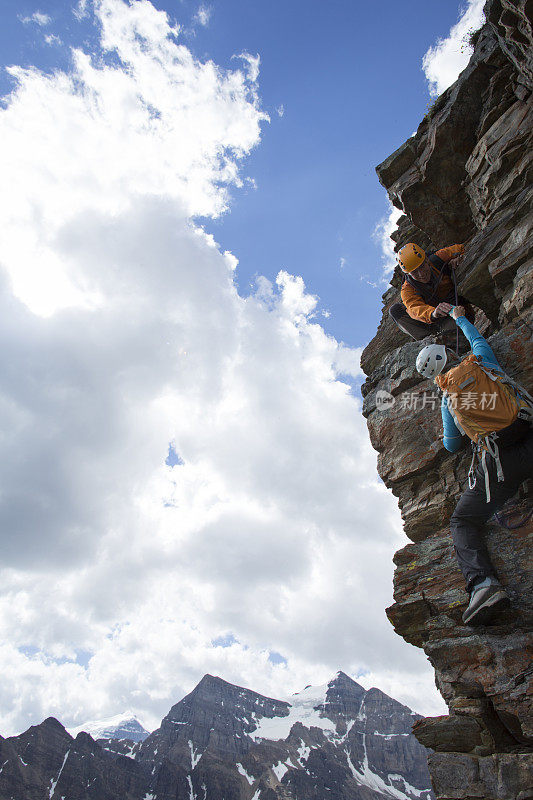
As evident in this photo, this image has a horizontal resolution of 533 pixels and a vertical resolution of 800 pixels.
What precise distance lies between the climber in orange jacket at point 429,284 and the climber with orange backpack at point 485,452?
3.05m

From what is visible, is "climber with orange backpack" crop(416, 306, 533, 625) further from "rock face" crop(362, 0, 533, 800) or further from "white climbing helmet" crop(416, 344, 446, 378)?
"white climbing helmet" crop(416, 344, 446, 378)

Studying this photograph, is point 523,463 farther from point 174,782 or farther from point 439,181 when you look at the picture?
point 174,782

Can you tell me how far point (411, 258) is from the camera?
1107 cm

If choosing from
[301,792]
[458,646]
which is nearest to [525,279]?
[458,646]

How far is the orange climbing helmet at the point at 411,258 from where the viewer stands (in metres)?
11.1

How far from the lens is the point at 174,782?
16438 cm

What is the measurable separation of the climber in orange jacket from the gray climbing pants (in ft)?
14.0

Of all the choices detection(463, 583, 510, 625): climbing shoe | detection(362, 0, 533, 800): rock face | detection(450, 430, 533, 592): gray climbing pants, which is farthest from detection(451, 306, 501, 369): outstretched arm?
detection(463, 583, 510, 625): climbing shoe

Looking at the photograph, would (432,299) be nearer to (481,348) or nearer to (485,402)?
(481,348)

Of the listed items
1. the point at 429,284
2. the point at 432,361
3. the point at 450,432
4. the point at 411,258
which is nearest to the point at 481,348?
the point at 432,361

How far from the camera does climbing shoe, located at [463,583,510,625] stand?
22.8ft

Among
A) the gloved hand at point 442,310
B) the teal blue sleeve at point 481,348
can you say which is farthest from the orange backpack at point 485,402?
the gloved hand at point 442,310

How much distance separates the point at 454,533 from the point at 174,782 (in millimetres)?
210133

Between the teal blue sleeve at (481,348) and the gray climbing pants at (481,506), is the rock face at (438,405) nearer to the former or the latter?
the gray climbing pants at (481,506)
